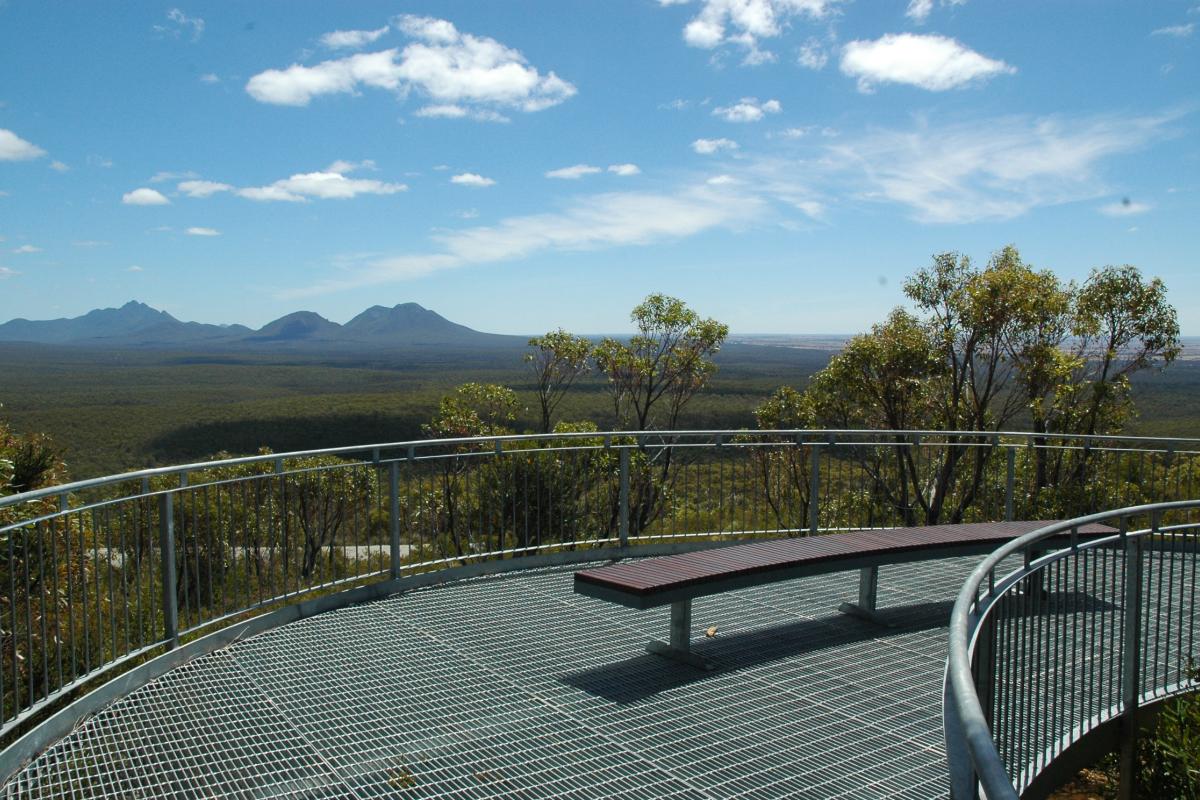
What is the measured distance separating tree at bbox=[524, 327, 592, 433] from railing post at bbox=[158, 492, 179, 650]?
62.8 ft

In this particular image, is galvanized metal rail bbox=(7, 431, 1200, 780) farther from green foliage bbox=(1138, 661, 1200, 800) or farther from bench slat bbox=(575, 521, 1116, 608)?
green foliage bbox=(1138, 661, 1200, 800)

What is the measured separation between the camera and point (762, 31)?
2039cm

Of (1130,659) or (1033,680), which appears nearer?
(1033,680)

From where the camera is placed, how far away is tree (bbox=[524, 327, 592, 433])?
80.5 feet

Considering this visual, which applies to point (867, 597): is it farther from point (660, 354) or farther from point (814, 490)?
point (660, 354)

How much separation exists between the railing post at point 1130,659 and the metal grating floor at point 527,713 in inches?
36.6

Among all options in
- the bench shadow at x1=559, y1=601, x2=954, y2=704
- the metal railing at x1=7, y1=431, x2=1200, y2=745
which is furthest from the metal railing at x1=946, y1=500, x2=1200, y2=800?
the metal railing at x1=7, y1=431, x2=1200, y2=745

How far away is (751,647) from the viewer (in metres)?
5.65

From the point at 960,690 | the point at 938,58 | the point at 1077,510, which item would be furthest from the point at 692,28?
the point at 960,690

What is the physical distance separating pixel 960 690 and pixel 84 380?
149 meters

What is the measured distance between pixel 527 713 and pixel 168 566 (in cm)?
220

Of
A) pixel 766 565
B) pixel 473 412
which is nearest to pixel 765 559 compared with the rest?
pixel 766 565

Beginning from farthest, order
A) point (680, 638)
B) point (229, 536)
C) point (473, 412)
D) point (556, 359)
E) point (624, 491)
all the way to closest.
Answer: point (556, 359) → point (473, 412) → point (624, 491) → point (229, 536) → point (680, 638)

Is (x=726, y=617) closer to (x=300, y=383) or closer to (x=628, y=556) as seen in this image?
(x=628, y=556)
